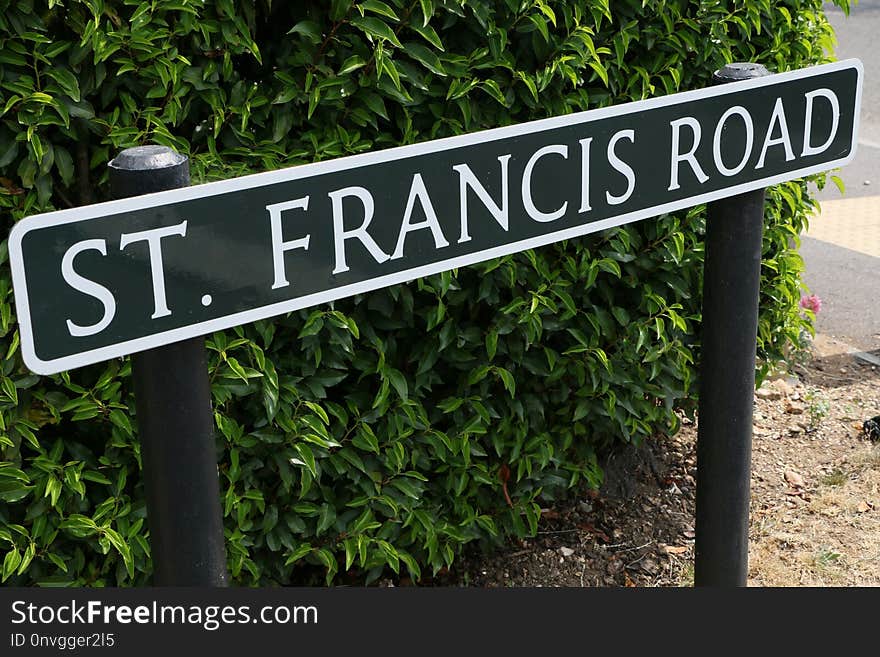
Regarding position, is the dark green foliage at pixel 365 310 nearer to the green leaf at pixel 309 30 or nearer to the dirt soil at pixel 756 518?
the green leaf at pixel 309 30

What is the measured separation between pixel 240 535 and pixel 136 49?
1.17 metres

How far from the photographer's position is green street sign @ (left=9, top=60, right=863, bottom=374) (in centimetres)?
136

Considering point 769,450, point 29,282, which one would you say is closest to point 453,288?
point 29,282

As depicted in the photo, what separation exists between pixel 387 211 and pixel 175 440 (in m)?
0.44

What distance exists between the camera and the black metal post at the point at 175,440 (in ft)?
4.72

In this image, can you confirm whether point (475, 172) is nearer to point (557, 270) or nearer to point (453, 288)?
point (453, 288)

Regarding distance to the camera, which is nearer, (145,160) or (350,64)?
(145,160)

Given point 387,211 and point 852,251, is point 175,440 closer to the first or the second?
point 387,211

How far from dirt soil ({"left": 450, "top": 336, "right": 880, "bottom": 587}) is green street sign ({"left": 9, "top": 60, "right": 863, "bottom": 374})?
1674 millimetres

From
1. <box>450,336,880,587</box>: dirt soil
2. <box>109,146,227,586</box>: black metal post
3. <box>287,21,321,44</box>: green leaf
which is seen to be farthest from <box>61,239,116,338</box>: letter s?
<box>450,336,880,587</box>: dirt soil

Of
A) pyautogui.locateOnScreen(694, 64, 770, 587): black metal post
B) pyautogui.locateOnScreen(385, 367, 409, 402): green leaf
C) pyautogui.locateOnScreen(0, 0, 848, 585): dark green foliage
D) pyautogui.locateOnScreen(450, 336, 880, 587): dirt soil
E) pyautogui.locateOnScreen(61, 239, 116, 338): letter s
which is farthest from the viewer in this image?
pyautogui.locateOnScreen(450, 336, 880, 587): dirt soil

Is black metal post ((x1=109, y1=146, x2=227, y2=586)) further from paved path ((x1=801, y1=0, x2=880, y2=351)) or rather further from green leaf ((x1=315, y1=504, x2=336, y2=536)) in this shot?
paved path ((x1=801, y1=0, x2=880, y2=351))

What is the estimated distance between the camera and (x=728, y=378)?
2.21 meters

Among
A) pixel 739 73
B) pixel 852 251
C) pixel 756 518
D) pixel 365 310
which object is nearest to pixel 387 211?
pixel 739 73
